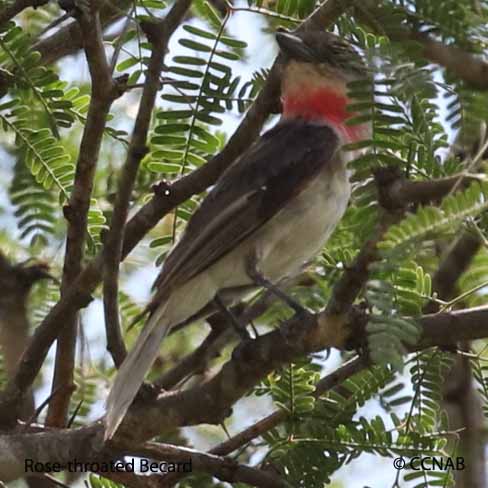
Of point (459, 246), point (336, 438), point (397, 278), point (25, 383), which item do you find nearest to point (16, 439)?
point (25, 383)

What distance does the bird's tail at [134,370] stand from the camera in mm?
4008

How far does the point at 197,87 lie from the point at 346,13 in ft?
2.34

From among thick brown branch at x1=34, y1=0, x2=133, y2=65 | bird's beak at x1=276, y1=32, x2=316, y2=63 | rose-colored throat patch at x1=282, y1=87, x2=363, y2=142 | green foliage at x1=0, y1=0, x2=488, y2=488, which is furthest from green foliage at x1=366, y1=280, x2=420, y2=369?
A: thick brown branch at x1=34, y1=0, x2=133, y2=65

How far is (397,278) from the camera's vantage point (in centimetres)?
385

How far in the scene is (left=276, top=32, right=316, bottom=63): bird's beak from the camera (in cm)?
471

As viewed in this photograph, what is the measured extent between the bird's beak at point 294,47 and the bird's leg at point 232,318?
1.06m

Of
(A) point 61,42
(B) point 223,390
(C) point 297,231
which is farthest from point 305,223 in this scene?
(A) point 61,42

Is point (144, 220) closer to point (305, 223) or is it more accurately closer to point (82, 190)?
point (82, 190)

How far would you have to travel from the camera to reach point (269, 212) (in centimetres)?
483

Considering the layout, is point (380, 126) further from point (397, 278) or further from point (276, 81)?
point (276, 81)

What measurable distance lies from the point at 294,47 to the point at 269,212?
2.23 ft

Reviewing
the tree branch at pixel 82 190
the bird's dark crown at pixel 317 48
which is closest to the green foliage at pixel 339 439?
the tree branch at pixel 82 190

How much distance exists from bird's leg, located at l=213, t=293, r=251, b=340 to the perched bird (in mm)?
13

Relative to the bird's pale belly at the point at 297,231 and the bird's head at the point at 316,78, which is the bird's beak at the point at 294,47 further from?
the bird's pale belly at the point at 297,231
